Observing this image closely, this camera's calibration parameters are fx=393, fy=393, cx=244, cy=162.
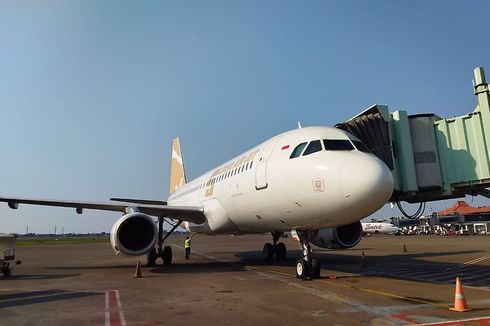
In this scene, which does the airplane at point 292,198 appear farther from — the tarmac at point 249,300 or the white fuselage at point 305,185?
the tarmac at point 249,300

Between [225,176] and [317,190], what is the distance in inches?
245

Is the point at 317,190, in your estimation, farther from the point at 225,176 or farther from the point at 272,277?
the point at 225,176

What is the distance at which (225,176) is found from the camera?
14.5 meters

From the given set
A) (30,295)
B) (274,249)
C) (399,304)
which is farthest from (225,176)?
(399,304)

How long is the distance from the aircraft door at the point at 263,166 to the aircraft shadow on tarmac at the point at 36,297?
4.92 meters

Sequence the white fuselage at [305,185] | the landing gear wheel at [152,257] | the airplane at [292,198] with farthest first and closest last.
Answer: the landing gear wheel at [152,257] < the airplane at [292,198] < the white fuselage at [305,185]

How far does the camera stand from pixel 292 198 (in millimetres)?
9516

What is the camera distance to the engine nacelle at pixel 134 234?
41.5 ft

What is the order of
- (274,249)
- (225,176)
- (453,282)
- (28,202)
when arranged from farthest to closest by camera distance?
(274,249) → (28,202) → (225,176) → (453,282)

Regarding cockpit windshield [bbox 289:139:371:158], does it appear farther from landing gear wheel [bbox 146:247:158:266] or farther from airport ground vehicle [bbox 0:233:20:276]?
airport ground vehicle [bbox 0:233:20:276]

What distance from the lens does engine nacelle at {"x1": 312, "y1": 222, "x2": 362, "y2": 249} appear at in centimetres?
1309

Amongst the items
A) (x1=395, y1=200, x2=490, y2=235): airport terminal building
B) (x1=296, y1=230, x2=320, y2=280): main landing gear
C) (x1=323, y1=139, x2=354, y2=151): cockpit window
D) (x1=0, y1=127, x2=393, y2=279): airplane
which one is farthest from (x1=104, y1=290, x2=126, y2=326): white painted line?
(x1=395, y1=200, x2=490, y2=235): airport terminal building

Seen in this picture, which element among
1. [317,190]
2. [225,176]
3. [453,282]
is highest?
[225,176]

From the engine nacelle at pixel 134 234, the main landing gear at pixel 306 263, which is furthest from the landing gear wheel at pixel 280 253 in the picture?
the main landing gear at pixel 306 263
